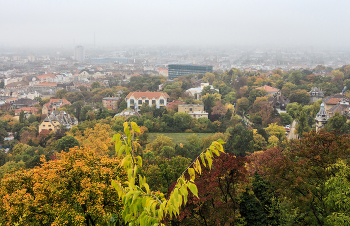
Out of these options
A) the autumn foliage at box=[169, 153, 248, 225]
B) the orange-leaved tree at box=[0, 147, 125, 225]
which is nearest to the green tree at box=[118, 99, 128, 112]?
the orange-leaved tree at box=[0, 147, 125, 225]

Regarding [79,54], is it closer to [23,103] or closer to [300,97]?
[23,103]

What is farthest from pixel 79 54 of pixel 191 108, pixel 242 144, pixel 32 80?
pixel 242 144

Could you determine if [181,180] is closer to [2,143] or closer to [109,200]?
[109,200]

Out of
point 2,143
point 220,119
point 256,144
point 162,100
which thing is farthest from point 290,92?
point 2,143

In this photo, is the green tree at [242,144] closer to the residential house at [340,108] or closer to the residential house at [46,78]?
the residential house at [340,108]

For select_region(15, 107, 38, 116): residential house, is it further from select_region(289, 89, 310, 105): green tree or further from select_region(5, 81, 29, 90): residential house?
select_region(5, 81, 29, 90): residential house

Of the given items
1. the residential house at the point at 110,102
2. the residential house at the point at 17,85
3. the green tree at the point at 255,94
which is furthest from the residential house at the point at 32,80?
the green tree at the point at 255,94

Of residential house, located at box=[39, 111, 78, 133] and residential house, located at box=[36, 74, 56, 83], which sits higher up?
residential house, located at box=[39, 111, 78, 133]
